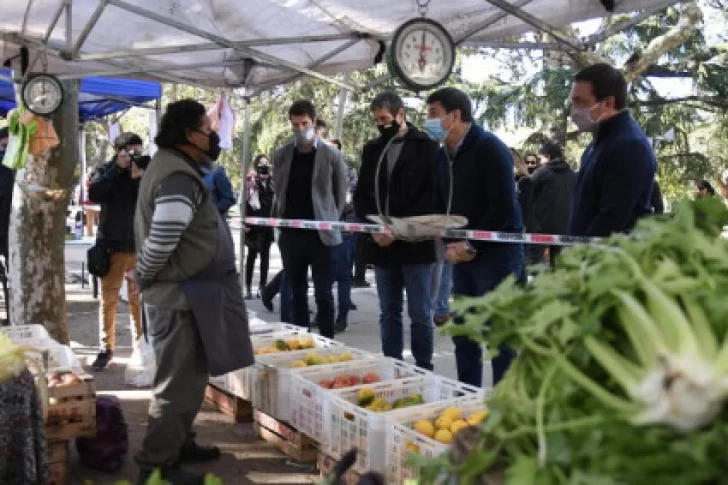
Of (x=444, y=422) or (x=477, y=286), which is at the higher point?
(x=477, y=286)

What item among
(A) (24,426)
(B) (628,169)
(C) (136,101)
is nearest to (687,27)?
(C) (136,101)

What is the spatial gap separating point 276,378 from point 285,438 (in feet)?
1.16

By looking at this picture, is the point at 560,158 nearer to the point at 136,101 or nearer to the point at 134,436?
the point at 134,436

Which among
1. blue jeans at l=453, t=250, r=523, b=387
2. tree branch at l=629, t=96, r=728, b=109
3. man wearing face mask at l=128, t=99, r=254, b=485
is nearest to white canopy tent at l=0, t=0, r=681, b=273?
blue jeans at l=453, t=250, r=523, b=387

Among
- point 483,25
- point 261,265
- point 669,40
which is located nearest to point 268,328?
point 483,25

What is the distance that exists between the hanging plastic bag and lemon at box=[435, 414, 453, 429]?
115 inches

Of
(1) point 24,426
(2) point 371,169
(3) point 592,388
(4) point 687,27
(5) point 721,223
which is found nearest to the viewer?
(3) point 592,388

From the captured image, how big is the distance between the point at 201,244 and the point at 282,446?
150 cm

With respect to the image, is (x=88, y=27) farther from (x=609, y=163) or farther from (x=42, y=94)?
(x=609, y=163)

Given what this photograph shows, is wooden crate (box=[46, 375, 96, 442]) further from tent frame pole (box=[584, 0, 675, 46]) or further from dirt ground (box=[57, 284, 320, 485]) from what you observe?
tent frame pole (box=[584, 0, 675, 46])

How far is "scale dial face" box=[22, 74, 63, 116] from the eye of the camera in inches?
244

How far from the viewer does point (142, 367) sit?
5.64m

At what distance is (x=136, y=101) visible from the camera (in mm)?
10867

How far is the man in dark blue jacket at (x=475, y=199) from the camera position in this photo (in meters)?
4.30
